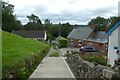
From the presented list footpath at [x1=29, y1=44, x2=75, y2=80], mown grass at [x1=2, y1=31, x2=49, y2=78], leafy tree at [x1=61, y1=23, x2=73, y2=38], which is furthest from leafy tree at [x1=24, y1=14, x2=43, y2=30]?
footpath at [x1=29, y1=44, x2=75, y2=80]

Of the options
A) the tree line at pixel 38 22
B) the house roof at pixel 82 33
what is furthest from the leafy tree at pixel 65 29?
the house roof at pixel 82 33

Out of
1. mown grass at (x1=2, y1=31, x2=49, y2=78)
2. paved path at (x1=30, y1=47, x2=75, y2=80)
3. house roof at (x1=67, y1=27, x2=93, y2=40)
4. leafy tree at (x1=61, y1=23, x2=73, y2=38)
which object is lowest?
paved path at (x1=30, y1=47, x2=75, y2=80)

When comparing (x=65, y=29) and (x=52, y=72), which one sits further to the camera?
(x=65, y=29)

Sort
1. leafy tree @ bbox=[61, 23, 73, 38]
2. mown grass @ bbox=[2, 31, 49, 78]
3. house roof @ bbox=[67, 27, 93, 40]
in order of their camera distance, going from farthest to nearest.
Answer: leafy tree @ bbox=[61, 23, 73, 38] < house roof @ bbox=[67, 27, 93, 40] < mown grass @ bbox=[2, 31, 49, 78]

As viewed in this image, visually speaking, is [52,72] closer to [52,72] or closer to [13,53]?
[52,72]

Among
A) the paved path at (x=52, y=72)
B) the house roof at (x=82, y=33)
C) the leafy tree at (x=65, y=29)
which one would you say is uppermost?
the leafy tree at (x=65, y=29)

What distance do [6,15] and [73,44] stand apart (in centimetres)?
1810

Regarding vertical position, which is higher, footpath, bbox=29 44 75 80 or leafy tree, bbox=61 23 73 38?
leafy tree, bbox=61 23 73 38

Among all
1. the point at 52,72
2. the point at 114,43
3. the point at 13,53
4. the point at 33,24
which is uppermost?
the point at 33,24

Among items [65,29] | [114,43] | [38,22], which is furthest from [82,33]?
[38,22]

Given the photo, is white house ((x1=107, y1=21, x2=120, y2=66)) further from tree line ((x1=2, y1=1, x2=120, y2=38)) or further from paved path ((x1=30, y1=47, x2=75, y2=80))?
tree line ((x1=2, y1=1, x2=120, y2=38))

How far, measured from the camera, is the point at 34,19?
4606 inches

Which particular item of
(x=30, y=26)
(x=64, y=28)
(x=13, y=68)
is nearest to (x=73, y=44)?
(x=64, y=28)

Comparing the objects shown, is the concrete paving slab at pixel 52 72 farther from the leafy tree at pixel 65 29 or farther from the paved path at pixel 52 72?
the leafy tree at pixel 65 29
